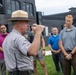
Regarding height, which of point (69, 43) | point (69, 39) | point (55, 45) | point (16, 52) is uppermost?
point (16, 52)

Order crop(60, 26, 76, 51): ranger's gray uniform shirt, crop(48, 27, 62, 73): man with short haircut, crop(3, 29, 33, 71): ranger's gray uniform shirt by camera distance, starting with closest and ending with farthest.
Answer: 1. crop(3, 29, 33, 71): ranger's gray uniform shirt
2. crop(60, 26, 76, 51): ranger's gray uniform shirt
3. crop(48, 27, 62, 73): man with short haircut

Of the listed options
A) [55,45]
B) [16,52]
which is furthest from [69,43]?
[16,52]

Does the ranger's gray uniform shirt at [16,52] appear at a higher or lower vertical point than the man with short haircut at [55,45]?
higher

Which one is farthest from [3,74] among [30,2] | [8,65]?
[30,2]

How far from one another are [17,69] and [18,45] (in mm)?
403

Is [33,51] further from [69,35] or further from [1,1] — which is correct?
[1,1]

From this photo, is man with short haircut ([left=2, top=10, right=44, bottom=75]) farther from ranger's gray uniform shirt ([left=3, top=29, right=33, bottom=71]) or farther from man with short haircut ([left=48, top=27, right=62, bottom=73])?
man with short haircut ([left=48, top=27, right=62, bottom=73])

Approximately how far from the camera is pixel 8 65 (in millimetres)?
4457

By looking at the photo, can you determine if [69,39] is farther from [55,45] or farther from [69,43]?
[55,45]

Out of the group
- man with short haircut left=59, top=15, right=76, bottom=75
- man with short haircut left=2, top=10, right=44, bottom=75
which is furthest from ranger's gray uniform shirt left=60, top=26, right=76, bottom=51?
man with short haircut left=2, top=10, right=44, bottom=75

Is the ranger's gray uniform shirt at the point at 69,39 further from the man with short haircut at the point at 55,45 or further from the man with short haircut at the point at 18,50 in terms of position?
the man with short haircut at the point at 18,50

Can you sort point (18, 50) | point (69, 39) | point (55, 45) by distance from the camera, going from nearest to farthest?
point (18, 50)
point (69, 39)
point (55, 45)

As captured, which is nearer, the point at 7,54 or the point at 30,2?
the point at 7,54

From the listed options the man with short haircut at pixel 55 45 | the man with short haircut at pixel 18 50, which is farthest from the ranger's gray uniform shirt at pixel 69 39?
the man with short haircut at pixel 18 50
